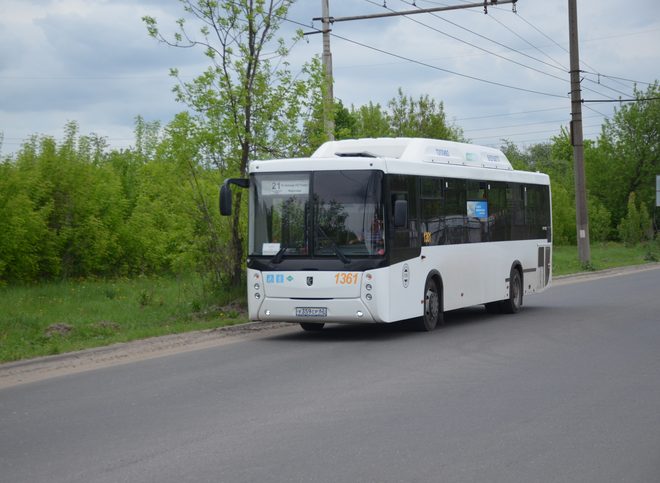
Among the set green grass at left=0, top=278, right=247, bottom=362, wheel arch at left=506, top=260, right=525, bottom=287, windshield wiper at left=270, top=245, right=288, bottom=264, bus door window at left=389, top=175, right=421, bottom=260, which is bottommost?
green grass at left=0, top=278, right=247, bottom=362

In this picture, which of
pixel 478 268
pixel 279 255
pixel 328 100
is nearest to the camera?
pixel 279 255

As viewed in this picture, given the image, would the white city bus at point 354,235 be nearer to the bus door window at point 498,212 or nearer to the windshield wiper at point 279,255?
the windshield wiper at point 279,255

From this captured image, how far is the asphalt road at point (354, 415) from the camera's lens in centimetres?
762

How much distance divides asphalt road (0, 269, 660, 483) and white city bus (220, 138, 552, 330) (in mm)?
739

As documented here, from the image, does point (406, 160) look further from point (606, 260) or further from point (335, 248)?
point (606, 260)

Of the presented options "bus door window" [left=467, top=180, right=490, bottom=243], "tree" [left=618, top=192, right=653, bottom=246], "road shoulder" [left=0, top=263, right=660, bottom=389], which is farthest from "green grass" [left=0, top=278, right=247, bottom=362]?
"tree" [left=618, top=192, right=653, bottom=246]

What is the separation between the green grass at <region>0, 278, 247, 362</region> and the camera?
16.3 metres

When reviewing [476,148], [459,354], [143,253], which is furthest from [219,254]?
[143,253]

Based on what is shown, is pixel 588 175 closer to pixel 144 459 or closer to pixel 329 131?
pixel 329 131

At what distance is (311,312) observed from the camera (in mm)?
16844

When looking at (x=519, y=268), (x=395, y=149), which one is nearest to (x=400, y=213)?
(x=395, y=149)

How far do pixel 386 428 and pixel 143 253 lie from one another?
27.8m

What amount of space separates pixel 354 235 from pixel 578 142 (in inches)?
1015

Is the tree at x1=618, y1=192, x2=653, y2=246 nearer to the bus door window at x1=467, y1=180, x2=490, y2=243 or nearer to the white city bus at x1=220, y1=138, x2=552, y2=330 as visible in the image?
the bus door window at x1=467, y1=180, x2=490, y2=243
